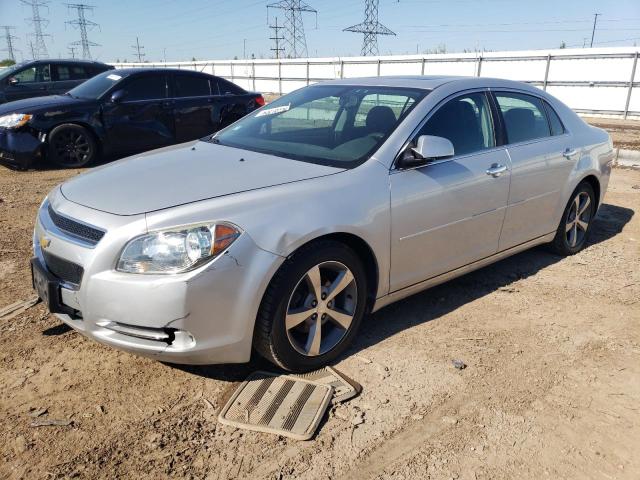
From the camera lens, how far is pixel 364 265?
127 inches

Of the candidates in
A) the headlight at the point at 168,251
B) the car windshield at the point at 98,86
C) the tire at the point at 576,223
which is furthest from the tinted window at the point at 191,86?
the headlight at the point at 168,251

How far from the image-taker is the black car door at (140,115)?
8531mm

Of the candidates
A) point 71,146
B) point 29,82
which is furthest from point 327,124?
point 29,82

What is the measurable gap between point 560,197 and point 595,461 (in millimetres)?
2703

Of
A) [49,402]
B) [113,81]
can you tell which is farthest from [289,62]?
[49,402]

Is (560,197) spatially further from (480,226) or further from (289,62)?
(289,62)

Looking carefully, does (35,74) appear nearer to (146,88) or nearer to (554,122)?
(146,88)

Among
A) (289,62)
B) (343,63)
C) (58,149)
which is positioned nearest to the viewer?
(58,149)

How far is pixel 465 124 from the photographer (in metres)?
3.82

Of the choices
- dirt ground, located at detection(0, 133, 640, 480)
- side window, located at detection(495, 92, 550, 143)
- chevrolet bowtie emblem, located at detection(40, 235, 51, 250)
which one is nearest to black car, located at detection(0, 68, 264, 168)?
dirt ground, located at detection(0, 133, 640, 480)

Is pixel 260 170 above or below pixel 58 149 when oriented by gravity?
above

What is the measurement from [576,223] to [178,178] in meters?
3.80

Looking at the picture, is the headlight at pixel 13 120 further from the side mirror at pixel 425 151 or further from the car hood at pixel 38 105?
the side mirror at pixel 425 151

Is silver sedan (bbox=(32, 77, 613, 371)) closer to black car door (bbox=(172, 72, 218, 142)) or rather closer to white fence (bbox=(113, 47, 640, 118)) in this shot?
black car door (bbox=(172, 72, 218, 142))
